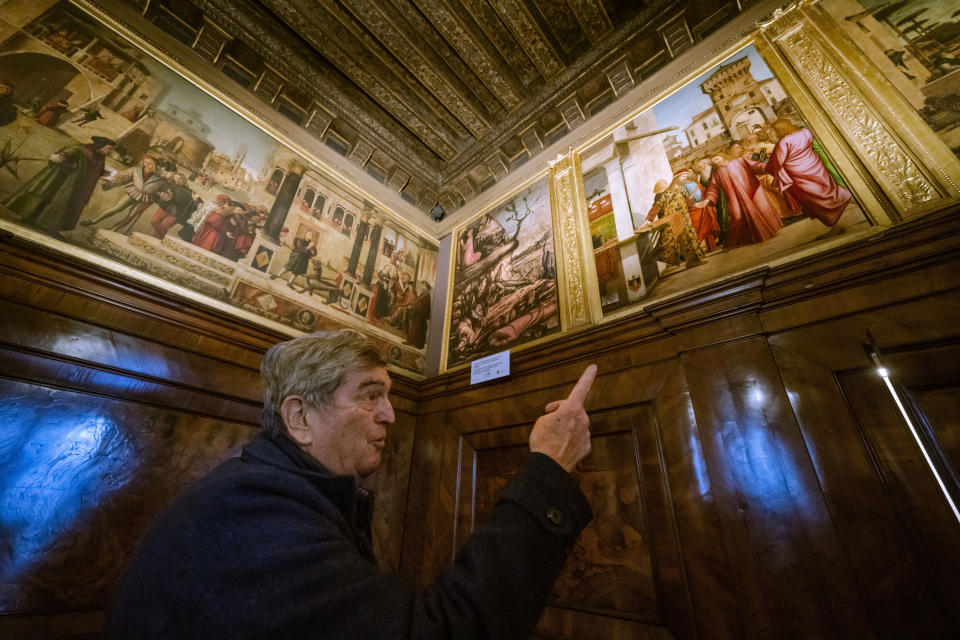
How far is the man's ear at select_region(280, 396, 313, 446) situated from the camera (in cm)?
147

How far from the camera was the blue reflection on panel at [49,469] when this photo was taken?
205 centimetres

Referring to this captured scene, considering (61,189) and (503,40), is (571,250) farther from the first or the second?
(61,189)

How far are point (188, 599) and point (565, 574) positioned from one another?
7.83 ft

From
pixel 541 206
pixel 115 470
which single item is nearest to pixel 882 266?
pixel 541 206

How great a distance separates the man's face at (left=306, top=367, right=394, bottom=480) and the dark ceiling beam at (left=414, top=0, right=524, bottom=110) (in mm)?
4394

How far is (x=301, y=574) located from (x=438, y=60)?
5.37 metres

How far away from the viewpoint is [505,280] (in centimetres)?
450

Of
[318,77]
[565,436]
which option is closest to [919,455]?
[565,436]

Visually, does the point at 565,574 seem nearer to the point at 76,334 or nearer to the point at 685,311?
the point at 685,311

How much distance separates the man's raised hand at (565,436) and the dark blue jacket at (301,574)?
136 millimetres

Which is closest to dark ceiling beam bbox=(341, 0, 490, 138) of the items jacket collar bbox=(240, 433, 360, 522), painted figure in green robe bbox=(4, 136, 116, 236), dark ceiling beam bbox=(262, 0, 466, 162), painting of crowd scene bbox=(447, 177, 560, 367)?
dark ceiling beam bbox=(262, 0, 466, 162)

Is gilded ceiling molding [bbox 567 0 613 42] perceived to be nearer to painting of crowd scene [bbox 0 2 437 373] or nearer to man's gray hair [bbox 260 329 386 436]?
painting of crowd scene [bbox 0 2 437 373]

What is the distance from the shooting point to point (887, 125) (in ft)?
8.46

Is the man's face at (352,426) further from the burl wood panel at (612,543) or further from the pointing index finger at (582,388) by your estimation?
the burl wood panel at (612,543)
